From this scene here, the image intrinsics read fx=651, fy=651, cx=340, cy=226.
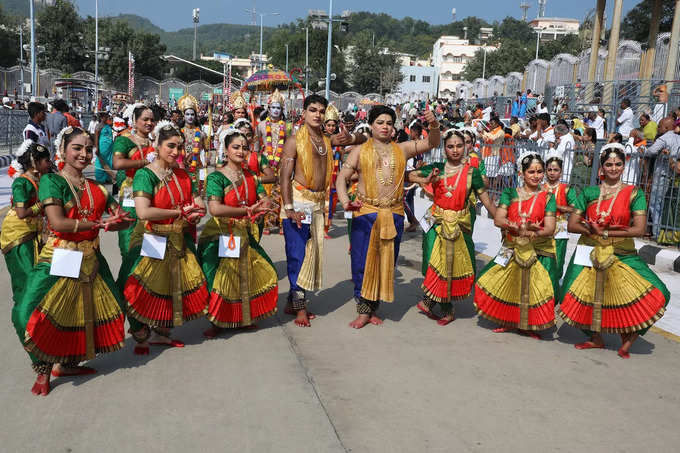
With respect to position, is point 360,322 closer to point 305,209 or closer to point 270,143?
point 305,209

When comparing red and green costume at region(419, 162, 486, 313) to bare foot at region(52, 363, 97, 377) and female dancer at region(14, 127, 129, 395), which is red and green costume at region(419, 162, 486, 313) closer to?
female dancer at region(14, 127, 129, 395)

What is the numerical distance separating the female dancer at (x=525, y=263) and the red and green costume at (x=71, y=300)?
302 cm

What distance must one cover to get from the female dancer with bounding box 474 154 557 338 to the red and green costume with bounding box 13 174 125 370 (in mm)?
3017

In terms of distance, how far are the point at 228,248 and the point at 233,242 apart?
0.06 metres

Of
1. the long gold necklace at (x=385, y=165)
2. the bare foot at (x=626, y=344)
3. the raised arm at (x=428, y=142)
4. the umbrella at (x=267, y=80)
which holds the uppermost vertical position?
the umbrella at (x=267, y=80)

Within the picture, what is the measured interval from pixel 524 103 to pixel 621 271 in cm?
1681

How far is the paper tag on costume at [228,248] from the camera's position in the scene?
5.05 meters

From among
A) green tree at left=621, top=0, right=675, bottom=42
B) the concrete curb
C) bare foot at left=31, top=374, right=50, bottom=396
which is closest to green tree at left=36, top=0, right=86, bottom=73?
green tree at left=621, top=0, right=675, bottom=42

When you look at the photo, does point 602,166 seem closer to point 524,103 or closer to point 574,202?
point 574,202

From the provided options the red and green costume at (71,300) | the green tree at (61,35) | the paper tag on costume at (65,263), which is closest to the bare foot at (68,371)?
the red and green costume at (71,300)

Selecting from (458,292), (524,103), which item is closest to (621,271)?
(458,292)

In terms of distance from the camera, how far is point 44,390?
4.08 meters

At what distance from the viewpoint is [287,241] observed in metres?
5.71

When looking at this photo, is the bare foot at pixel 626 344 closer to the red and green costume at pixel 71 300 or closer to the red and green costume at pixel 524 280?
the red and green costume at pixel 524 280
